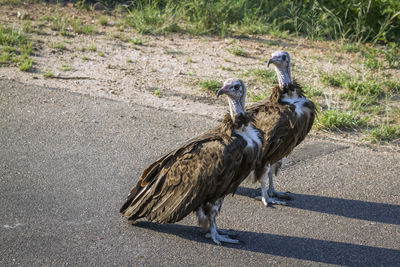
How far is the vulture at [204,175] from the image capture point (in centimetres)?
426

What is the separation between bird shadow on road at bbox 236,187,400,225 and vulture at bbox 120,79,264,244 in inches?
39.9

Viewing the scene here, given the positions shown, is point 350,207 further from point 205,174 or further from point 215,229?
point 205,174

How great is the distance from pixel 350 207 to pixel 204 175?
1.72 metres

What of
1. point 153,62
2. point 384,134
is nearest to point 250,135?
point 384,134

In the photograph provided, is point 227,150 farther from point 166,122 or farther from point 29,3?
point 29,3

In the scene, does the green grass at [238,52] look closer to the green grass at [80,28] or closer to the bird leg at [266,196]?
the green grass at [80,28]

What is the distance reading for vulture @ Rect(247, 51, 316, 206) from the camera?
4949 millimetres

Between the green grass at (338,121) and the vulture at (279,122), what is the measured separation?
1.72 meters

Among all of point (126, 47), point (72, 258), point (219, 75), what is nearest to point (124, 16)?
point (126, 47)

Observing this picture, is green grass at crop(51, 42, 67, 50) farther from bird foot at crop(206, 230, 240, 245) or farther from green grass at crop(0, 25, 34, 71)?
bird foot at crop(206, 230, 240, 245)

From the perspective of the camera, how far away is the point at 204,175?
4250 millimetres

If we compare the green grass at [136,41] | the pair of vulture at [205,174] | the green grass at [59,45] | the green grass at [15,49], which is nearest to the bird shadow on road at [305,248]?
the pair of vulture at [205,174]

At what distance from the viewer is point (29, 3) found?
11.0 metres

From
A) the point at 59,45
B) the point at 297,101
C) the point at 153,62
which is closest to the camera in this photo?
the point at 297,101
